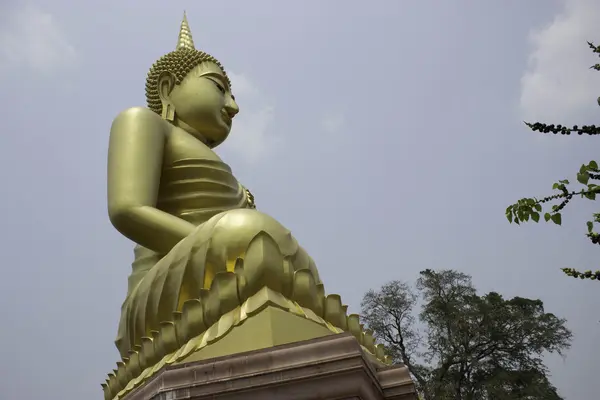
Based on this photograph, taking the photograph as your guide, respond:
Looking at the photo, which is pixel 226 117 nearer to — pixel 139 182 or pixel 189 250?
pixel 139 182

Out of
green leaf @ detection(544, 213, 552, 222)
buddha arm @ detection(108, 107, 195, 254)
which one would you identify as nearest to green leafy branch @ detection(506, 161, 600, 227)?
green leaf @ detection(544, 213, 552, 222)

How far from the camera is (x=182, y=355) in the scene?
258 centimetres

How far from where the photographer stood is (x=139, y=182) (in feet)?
13.3

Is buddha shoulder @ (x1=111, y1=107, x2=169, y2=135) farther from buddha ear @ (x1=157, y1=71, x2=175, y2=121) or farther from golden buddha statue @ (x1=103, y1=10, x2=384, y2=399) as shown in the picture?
buddha ear @ (x1=157, y1=71, x2=175, y2=121)

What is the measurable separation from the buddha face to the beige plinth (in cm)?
321

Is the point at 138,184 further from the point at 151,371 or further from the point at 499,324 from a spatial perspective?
the point at 499,324

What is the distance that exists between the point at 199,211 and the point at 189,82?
1.44 metres

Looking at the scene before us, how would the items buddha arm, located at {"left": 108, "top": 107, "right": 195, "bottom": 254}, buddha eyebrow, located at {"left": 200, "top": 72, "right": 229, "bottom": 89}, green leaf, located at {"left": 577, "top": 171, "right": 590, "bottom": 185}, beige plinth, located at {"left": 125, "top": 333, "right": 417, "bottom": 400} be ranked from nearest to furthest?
beige plinth, located at {"left": 125, "top": 333, "right": 417, "bottom": 400} → green leaf, located at {"left": 577, "top": 171, "right": 590, "bottom": 185} → buddha arm, located at {"left": 108, "top": 107, "right": 195, "bottom": 254} → buddha eyebrow, located at {"left": 200, "top": 72, "right": 229, "bottom": 89}

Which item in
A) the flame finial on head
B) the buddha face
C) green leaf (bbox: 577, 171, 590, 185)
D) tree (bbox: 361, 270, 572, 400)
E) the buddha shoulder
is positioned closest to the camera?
green leaf (bbox: 577, 171, 590, 185)

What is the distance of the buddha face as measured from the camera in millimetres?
5254

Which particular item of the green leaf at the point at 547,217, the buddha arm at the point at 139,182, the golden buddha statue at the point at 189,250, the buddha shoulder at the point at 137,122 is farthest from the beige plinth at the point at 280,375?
the buddha shoulder at the point at 137,122

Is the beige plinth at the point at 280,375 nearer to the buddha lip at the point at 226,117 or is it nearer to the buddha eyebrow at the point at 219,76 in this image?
the buddha lip at the point at 226,117

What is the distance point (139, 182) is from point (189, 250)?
4.06ft

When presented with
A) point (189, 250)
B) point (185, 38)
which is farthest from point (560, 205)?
point (185, 38)
